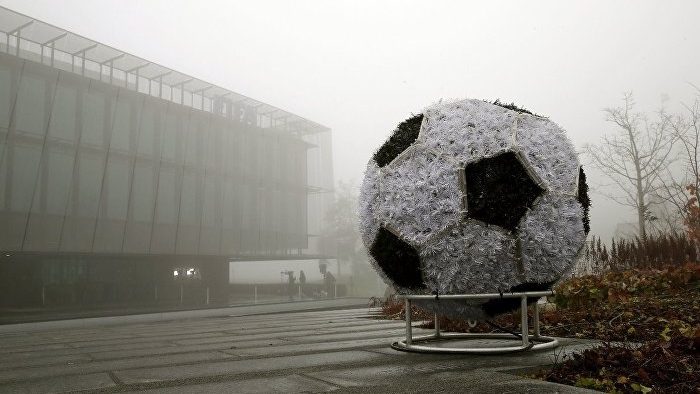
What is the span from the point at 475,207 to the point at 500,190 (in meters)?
0.22

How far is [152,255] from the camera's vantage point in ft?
94.7

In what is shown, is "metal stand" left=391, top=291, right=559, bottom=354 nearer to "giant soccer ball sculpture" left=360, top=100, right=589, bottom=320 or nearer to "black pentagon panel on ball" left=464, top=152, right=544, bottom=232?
"giant soccer ball sculpture" left=360, top=100, right=589, bottom=320

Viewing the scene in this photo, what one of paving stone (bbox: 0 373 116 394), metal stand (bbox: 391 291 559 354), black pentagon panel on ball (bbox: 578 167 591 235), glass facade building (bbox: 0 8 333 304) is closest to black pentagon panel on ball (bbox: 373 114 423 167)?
metal stand (bbox: 391 291 559 354)

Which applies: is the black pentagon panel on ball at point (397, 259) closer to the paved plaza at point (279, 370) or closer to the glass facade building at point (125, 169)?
the paved plaza at point (279, 370)

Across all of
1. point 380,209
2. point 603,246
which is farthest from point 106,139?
point 380,209

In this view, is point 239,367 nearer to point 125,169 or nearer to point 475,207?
point 475,207

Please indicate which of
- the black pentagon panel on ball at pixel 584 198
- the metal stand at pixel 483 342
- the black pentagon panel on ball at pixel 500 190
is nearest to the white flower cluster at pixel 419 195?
the black pentagon panel on ball at pixel 500 190

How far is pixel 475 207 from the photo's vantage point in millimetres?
3652

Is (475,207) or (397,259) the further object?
(397,259)

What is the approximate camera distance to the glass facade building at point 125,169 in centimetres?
2350

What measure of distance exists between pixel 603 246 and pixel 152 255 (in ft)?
77.1

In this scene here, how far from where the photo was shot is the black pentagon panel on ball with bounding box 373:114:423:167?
4062mm

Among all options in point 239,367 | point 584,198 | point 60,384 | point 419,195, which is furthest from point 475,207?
point 60,384

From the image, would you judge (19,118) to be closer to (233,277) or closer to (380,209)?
(233,277)
